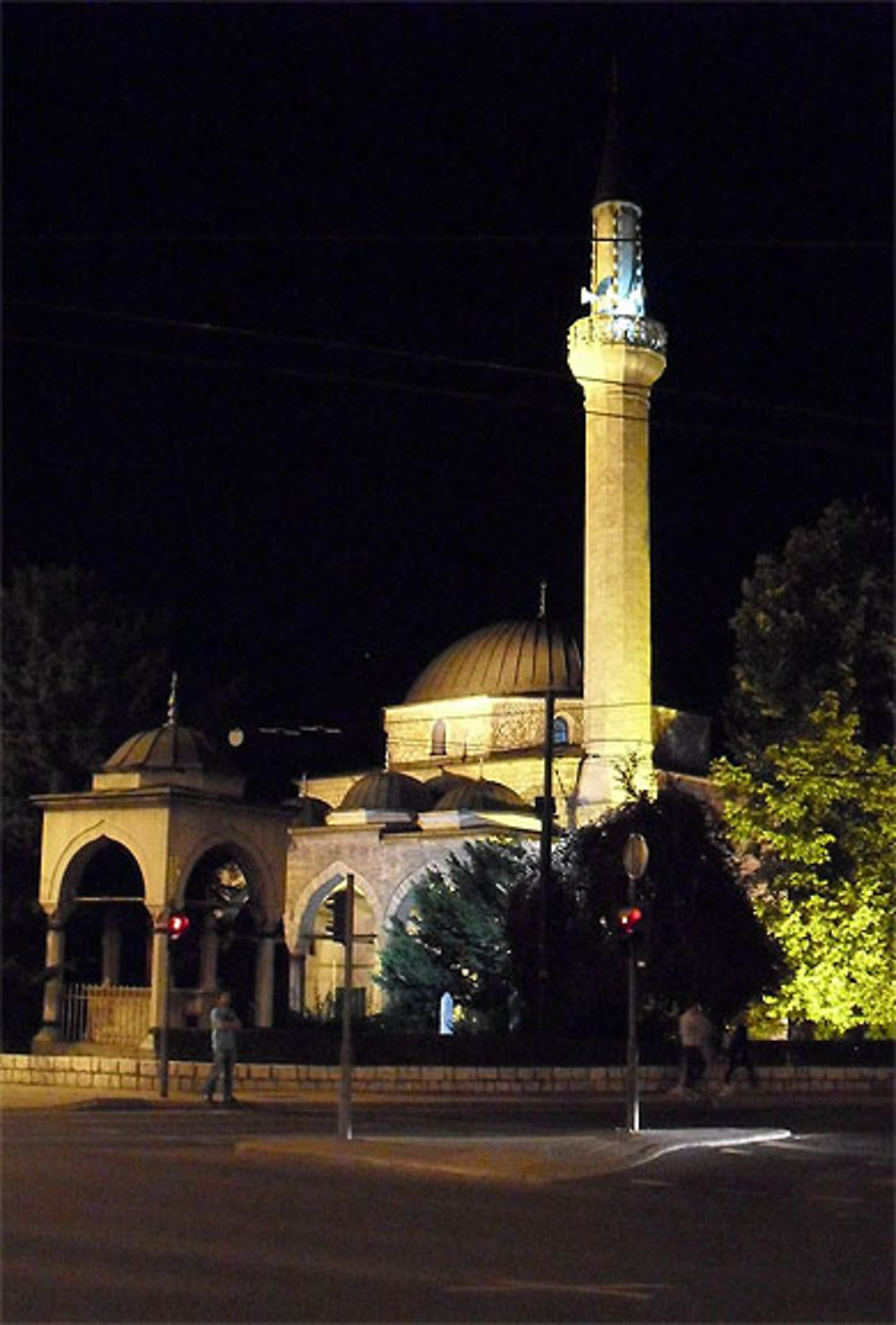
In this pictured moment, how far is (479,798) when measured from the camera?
39188 millimetres

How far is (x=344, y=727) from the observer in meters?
55.7

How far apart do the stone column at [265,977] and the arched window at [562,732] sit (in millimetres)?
10817

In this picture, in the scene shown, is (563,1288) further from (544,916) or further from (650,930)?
(544,916)

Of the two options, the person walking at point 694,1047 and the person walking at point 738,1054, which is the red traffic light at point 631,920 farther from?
the person walking at point 738,1054

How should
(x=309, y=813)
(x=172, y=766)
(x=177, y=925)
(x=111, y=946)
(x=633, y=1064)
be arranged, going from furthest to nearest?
(x=309, y=813) → (x=111, y=946) → (x=172, y=766) → (x=177, y=925) → (x=633, y=1064)

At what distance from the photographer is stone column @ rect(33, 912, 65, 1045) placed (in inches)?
1358

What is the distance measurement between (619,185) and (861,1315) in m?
33.2

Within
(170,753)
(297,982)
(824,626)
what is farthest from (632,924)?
(297,982)

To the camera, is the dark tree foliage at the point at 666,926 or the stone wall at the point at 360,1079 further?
the dark tree foliage at the point at 666,926

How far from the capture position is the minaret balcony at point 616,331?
3762cm

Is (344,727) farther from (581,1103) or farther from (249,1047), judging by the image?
(581,1103)

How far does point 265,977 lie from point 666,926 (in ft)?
30.3

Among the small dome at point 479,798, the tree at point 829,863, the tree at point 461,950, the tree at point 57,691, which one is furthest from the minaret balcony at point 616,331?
the tree at point 57,691

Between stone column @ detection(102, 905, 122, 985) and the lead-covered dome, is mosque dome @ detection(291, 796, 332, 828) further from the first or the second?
A: stone column @ detection(102, 905, 122, 985)
